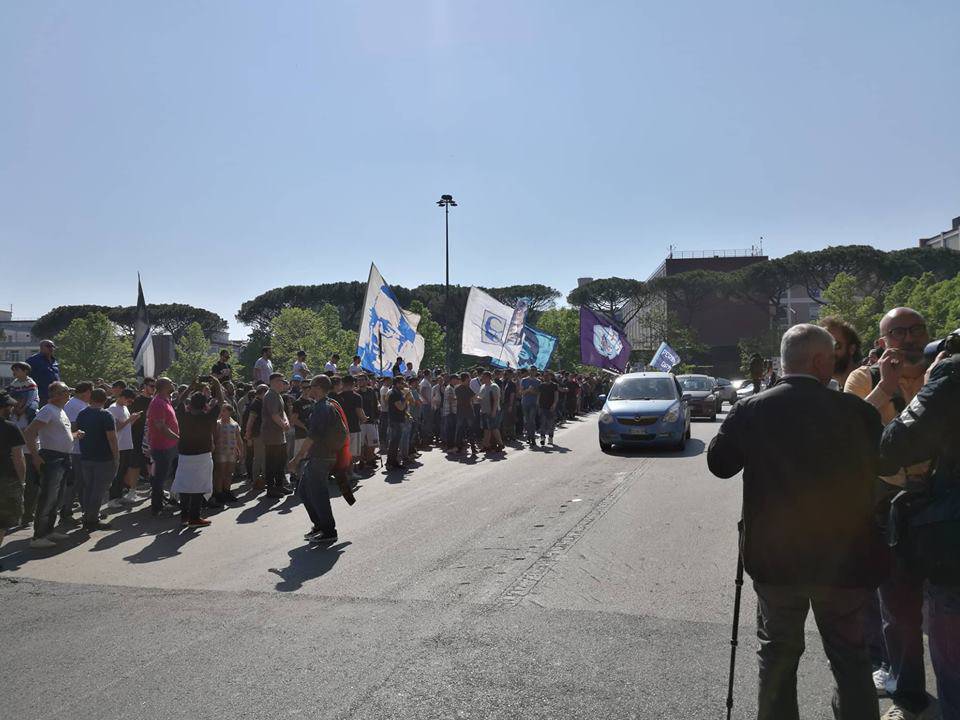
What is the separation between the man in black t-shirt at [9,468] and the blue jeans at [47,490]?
1.51 meters

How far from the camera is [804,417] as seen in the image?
3.19m

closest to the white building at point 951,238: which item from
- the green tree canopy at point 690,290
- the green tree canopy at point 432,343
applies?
the green tree canopy at point 690,290

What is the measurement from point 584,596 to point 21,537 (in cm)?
706

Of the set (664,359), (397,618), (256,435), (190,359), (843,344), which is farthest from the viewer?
(190,359)

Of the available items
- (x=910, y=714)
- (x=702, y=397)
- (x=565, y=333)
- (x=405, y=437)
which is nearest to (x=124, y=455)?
(x=405, y=437)

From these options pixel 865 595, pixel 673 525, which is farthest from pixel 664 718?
pixel 673 525

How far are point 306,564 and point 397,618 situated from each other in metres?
2.28

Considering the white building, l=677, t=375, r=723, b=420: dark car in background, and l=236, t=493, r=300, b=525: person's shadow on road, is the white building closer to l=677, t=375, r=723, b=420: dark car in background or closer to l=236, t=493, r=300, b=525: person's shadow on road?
l=677, t=375, r=723, b=420: dark car in background

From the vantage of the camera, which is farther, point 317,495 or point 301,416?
point 301,416

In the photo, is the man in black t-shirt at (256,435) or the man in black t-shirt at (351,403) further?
the man in black t-shirt at (351,403)

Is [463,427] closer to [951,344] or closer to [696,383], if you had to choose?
[696,383]

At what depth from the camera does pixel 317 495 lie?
839 centimetres

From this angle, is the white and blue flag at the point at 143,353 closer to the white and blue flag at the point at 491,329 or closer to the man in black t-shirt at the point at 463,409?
the man in black t-shirt at the point at 463,409

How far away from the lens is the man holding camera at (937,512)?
2898mm
